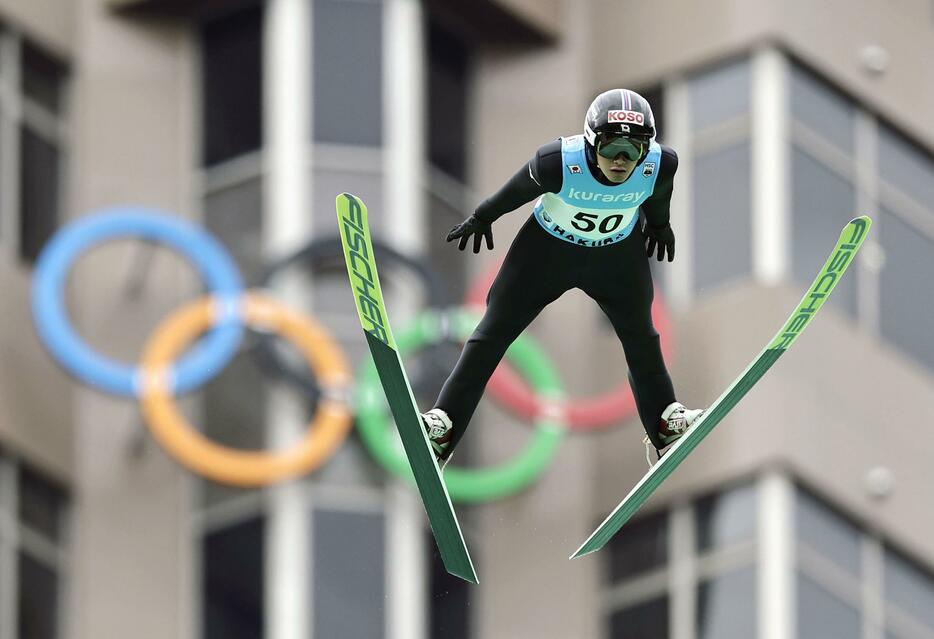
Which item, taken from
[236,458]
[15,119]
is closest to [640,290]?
[236,458]

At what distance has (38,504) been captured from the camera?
94.6 ft

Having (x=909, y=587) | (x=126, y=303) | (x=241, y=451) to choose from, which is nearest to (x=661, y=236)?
(x=241, y=451)

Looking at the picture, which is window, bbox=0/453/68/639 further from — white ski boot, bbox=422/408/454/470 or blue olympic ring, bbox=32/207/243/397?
white ski boot, bbox=422/408/454/470

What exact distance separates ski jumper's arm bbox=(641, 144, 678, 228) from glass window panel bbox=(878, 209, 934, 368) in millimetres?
12604

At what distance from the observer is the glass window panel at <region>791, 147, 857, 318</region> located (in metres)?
28.9

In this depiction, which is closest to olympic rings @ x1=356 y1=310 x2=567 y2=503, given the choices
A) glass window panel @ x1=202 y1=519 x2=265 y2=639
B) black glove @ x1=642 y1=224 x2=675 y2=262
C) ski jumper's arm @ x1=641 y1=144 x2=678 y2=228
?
glass window panel @ x1=202 y1=519 x2=265 y2=639

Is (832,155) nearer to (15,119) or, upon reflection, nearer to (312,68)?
(312,68)

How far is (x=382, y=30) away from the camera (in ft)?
95.3

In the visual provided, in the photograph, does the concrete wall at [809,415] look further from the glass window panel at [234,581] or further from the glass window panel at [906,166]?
the glass window panel at [234,581]

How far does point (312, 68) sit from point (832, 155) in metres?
5.20

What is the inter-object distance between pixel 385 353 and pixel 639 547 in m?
12.5

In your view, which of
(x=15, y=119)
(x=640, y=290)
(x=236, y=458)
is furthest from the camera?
(x=15, y=119)

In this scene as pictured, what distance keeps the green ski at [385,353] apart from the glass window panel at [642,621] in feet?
36.7

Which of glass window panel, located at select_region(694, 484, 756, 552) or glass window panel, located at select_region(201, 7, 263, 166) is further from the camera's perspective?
glass window panel, located at select_region(201, 7, 263, 166)
